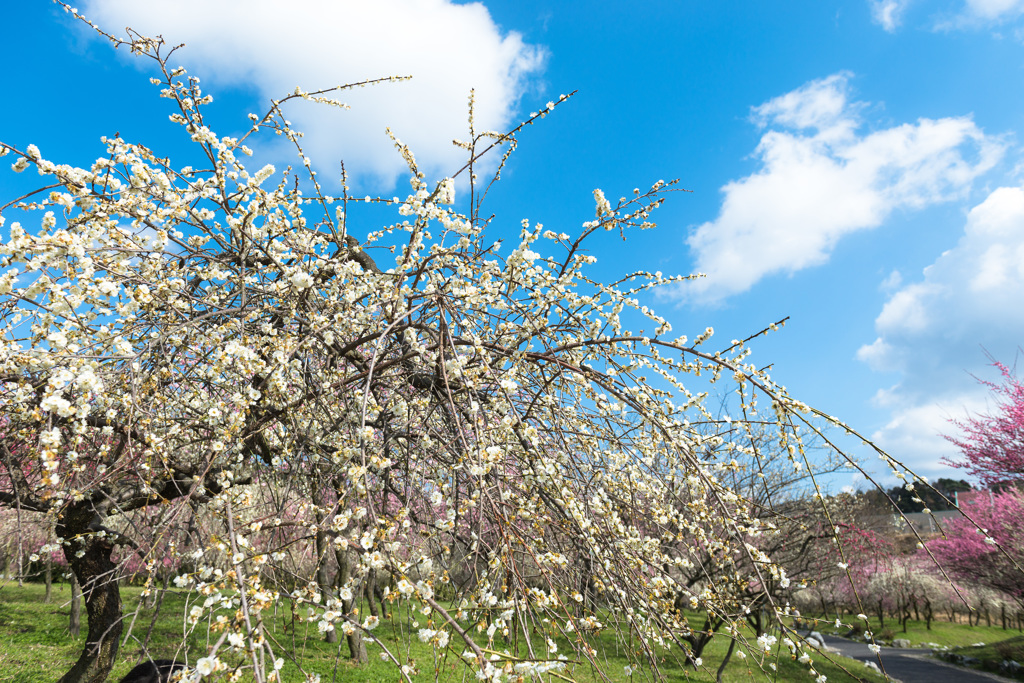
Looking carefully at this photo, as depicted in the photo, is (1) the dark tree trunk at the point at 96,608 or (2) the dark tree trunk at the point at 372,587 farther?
(1) the dark tree trunk at the point at 96,608

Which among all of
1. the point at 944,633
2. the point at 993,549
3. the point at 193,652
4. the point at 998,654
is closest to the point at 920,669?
the point at 998,654

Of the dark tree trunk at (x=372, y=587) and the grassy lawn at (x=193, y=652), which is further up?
the dark tree trunk at (x=372, y=587)

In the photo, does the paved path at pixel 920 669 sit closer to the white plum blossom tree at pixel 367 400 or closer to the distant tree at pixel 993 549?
the distant tree at pixel 993 549

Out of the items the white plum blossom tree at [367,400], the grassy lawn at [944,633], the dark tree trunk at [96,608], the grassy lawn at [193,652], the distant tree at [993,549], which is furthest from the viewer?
the grassy lawn at [944,633]

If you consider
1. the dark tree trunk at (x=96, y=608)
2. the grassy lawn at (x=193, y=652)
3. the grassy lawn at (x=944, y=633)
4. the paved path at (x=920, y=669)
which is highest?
the dark tree trunk at (x=96, y=608)

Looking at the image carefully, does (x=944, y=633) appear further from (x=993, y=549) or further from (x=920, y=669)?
Answer: (x=993, y=549)

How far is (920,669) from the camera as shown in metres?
14.0

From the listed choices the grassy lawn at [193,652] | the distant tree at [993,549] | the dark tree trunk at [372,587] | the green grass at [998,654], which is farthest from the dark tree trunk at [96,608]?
the green grass at [998,654]

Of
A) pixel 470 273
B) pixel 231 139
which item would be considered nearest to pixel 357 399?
pixel 470 273

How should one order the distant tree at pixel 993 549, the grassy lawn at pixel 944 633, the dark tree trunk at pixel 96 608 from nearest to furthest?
1. the dark tree trunk at pixel 96 608
2. the distant tree at pixel 993 549
3. the grassy lawn at pixel 944 633

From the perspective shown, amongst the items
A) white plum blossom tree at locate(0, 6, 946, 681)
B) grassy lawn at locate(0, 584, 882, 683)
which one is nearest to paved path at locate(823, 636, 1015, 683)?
grassy lawn at locate(0, 584, 882, 683)

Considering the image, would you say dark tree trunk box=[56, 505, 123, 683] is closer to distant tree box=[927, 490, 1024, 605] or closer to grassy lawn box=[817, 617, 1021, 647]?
distant tree box=[927, 490, 1024, 605]

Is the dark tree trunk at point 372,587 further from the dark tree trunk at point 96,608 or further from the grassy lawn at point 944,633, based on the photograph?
the grassy lawn at point 944,633

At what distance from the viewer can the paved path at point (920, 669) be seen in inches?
491
